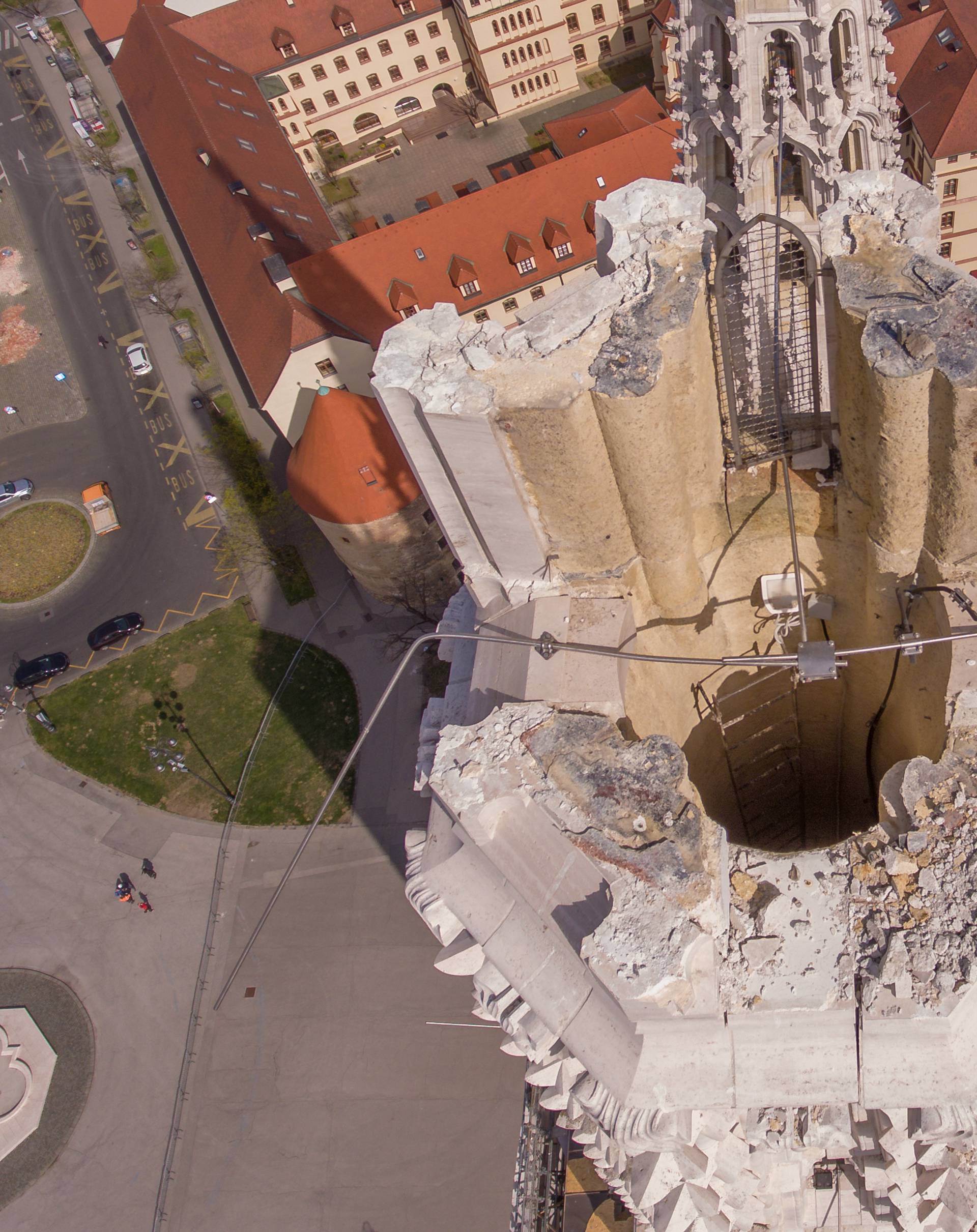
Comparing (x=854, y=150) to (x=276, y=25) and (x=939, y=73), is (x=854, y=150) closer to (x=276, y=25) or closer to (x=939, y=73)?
(x=939, y=73)

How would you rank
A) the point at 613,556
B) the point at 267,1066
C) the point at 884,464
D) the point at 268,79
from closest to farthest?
1. the point at 884,464
2. the point at 613,556
3. the point at 267,1066
4. the point at 268,79

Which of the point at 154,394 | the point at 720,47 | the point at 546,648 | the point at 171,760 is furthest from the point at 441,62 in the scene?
the point at 546,648

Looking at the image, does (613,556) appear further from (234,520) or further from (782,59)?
(234,520)

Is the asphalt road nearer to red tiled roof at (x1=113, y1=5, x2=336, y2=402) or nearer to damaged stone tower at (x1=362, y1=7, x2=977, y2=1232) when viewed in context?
red tiled roof at (x1=113, y1=5, x2=336, y2=402)

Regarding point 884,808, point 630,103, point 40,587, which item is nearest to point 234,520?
point 40,587

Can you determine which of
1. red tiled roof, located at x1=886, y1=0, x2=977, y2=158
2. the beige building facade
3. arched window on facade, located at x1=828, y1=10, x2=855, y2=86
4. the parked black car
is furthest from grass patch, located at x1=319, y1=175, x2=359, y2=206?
arched window on facade, located at x1=828, y1=10, x2=855, y2=86

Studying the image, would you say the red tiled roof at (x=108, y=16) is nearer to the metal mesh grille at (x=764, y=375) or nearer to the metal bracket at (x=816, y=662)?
the metal mesh grille at (x=764, y=375)

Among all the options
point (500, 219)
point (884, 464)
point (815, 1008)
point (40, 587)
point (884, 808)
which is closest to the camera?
point (815, 1008)

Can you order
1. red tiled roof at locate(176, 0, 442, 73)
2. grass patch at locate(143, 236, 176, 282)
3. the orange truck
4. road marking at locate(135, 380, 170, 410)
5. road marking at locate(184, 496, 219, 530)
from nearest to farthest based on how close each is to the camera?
road marking at locate(184, 496, 219, 530), the orange truck, road marking at locate(135, 380, 170, 410), red tiled roof at locate(176, 0, 442, 73), grass patch at locate(143, 236, 176, 282)
